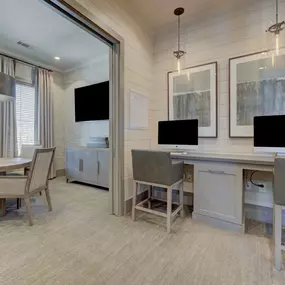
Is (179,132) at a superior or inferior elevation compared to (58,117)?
inferior

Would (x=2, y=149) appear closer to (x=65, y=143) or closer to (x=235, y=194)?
(x=65, y=143)

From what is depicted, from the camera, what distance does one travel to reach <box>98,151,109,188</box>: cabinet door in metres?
3.50

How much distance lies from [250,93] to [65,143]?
438 cm

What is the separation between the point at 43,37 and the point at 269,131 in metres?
3.79

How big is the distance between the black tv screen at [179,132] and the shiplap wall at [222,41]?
279mm

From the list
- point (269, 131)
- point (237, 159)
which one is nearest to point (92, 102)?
point (237, 159)

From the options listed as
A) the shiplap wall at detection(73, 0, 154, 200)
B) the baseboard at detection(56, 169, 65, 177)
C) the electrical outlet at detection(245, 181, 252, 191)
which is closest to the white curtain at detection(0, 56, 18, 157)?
the baseboard at detection(56, 169, 65, 177)

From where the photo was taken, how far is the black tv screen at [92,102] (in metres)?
3.99

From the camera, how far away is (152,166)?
213 cm

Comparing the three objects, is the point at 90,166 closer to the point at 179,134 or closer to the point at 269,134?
the point at 179,134

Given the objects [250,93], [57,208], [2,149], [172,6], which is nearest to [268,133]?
[250,93]

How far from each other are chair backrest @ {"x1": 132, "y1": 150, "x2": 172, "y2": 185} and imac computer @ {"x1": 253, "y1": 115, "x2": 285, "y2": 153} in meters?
1.07

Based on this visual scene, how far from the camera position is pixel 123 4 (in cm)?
244

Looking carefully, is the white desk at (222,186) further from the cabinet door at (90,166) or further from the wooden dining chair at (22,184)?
the cabinet door at (90,166)
